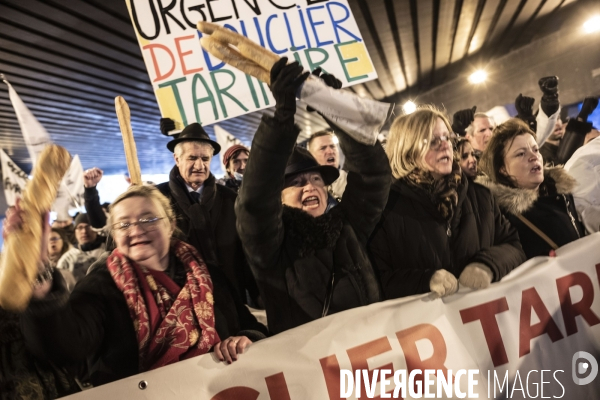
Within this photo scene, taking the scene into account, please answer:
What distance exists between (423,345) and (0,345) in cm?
152

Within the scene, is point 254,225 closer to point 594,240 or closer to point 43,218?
point 43,218

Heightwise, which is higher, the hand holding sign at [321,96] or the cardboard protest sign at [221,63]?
the cardboard protest sign at [221,63]

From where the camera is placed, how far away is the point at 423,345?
1.58 m

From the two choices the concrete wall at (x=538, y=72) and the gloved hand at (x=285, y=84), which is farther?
the concrete wall at (x=538, y=72)

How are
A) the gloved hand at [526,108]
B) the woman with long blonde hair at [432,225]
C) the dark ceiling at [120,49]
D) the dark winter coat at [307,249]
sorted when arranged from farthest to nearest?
the dark ceiling at [120,49]
the gloved hand at [526,108]
the woman with long blonde hair at [432,225]
the dark winter coat at [307,249]

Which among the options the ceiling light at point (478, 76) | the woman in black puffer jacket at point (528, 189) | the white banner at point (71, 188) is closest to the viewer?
the woman in black puffer jacket at point (528, 189)

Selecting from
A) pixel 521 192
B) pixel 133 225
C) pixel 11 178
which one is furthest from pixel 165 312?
→ pixel 11 178

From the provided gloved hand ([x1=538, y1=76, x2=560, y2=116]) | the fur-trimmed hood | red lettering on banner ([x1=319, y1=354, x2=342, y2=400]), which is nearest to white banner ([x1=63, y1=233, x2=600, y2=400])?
red lettering on banner ([x1=319, y1=354, x2=342, y2=400])

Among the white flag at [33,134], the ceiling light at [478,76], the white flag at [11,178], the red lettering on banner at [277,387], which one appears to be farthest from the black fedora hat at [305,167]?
the ceiling light at [478,76]

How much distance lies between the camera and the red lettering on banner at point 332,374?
1.46 meters

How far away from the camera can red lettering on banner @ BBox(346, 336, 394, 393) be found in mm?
1512

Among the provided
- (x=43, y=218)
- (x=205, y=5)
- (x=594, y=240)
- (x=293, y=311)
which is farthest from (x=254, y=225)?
(x=594, y=240)

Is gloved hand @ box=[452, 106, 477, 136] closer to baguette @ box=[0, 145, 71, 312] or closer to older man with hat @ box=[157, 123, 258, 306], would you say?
older man with hat @ box=[157, 123, 258, 306]

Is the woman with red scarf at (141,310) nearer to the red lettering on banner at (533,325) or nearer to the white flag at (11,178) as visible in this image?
the red lettering on banner at (533,325)
